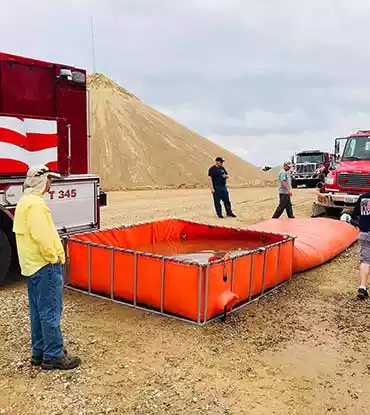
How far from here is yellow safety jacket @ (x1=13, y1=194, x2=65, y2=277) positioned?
14.1 ft

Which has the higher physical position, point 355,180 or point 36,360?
point 355,180

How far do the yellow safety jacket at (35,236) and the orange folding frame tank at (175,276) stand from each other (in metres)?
1.83

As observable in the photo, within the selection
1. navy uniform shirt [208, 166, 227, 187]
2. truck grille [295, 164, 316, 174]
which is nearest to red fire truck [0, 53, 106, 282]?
navy uniform shirt [208, 166, 227, 187]

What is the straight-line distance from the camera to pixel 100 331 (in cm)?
564

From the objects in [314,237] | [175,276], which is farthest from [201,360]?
[314,237]

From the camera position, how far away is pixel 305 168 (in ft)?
103

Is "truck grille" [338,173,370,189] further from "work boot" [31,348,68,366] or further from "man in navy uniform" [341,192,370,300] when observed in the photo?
"work boot" [31,348,68,366]

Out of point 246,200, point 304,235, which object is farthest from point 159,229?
point 246,200

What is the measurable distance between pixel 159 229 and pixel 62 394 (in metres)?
5.09

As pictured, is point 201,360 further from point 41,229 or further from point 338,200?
point 338,200

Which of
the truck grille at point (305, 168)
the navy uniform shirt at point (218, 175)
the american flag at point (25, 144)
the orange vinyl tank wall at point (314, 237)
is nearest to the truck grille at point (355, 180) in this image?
the orange vinyl tank wall at point (314, 237)

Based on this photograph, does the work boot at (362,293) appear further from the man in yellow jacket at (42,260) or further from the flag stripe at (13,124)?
the flag stripe at (13,124)

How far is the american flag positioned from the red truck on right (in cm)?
872

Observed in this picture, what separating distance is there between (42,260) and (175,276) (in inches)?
77.1
